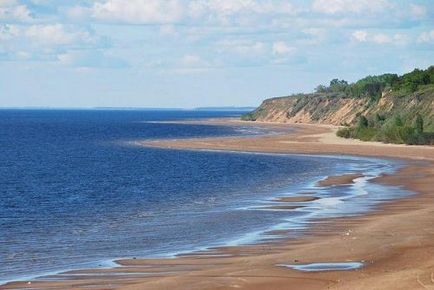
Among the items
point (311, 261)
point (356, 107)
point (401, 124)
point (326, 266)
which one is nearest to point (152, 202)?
point (311, 261)

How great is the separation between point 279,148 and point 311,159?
49.9ft

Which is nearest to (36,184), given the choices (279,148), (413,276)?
(413,276)

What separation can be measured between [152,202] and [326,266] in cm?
1952

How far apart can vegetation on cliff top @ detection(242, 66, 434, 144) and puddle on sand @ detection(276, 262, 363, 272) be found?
202ft

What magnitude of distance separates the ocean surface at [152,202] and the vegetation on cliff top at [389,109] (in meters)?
16.4

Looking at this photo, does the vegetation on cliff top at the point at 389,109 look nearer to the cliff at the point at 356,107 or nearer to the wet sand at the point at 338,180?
the cliff at the point at 356,107

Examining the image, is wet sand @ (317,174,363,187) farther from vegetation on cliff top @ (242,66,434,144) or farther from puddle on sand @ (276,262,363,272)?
vegetation on cliff top @ (242,66,434,144)

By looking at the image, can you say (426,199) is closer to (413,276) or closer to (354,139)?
(413,276)

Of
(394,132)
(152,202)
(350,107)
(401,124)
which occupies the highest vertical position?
(350,107)

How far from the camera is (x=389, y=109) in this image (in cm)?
12012

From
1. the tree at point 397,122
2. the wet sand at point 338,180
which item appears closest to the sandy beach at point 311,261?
the wet sand at point 338,180

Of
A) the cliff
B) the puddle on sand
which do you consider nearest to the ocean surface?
the puddle on sand

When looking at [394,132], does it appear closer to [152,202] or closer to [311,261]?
[152,202]

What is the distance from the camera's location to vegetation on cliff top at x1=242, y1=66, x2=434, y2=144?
8875 centimetres
